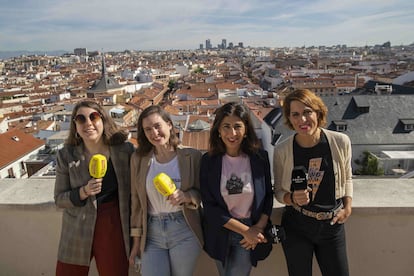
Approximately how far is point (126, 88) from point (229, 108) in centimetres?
5793

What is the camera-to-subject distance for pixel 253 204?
1834mm

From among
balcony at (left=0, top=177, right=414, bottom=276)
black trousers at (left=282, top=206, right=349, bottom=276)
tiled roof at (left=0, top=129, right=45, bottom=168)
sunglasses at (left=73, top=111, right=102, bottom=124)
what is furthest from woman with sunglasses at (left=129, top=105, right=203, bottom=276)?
tiled roof at (left=0, top=129, right=45, bottom=168)

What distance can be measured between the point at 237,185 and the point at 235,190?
1.1 inches

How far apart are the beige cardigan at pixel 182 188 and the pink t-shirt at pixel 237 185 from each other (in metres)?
0.16

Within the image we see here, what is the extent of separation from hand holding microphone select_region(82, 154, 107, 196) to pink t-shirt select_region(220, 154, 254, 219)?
60 cm

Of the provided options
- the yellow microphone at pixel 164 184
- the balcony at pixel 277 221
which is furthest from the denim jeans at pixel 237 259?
the yellow microphone at pixel 164 184

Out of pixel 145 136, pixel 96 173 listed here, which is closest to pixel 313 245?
pixel 145 136

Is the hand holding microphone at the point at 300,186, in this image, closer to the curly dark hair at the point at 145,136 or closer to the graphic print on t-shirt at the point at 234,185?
the graphic print on t-shirt at the point at 234,185

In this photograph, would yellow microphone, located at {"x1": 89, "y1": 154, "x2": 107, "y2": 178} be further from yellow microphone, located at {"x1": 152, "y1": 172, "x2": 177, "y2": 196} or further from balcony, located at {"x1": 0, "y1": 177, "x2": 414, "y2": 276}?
balcony, located at {"x1": 0, "y1": 177, "x2": 414, "y2": 276}

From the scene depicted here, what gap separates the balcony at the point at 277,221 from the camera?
80.9 inches

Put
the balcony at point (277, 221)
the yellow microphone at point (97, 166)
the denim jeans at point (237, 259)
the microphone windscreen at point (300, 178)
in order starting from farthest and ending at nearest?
the balcony at point (277, 221), the denim jeans at point (237, 259), the yellow microphone at point (97, 166), the microphone windscreen at point (300, 178)

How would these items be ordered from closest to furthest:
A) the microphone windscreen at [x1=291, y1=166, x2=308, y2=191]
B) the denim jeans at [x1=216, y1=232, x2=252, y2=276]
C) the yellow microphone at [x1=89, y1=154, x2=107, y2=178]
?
1. the microphone windscreen at [x1=291, y1=166, x2=308, y2=191]
2. the yellow microphone at [x1=89, y1=154, x2=107, y2=178]
3. the denim jeans at [x1=216, y1=232, x2=252, y2=276]

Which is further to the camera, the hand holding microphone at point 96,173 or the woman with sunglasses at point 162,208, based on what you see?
the woman with sunglasses at point 162,208

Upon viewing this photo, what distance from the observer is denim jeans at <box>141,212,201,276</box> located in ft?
6.15
